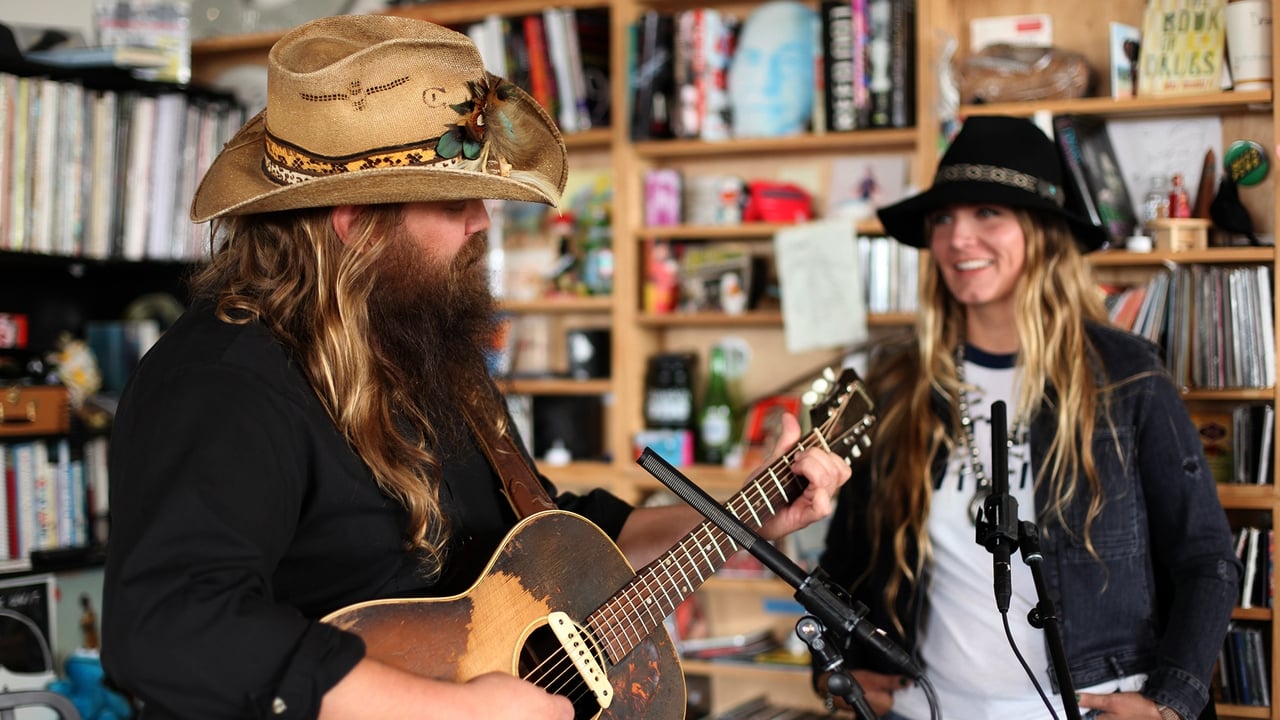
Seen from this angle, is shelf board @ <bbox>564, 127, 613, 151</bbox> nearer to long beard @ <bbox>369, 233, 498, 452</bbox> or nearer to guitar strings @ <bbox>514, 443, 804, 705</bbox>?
long beard @ <bbox>369, 233, 498, 452</bbox>

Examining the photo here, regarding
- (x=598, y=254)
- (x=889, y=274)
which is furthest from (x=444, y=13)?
(x=889, y=274)

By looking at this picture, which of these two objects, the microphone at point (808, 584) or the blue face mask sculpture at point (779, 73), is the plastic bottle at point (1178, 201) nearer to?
the blue face mask sculpture at point (779, 73)

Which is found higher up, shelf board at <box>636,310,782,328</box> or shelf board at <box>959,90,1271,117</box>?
shelf board at <box>959,90,1271,117</box>

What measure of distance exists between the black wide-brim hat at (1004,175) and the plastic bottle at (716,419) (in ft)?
3.75

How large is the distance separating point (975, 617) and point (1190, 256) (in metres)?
1.21

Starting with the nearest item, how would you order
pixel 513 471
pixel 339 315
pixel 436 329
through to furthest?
1. pixel 339 315
2. pixel 436 329
3. pixel 513 471

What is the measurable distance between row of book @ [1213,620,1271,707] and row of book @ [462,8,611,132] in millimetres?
2208

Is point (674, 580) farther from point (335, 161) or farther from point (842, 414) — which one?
point (335, 161)

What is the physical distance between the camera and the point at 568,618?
1609mm

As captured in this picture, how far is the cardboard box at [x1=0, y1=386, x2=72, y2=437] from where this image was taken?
2791mm

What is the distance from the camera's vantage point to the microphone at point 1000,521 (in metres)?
1.45

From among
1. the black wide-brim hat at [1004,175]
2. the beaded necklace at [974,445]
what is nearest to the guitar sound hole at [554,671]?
the beaded necklace at [974,445]

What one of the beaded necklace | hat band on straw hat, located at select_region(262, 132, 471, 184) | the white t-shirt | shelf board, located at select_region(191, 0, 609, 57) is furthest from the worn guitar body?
shelf board, located at select_region(191, 0, 609, 57)

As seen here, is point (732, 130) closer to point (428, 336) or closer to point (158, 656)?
point (428, 336)
